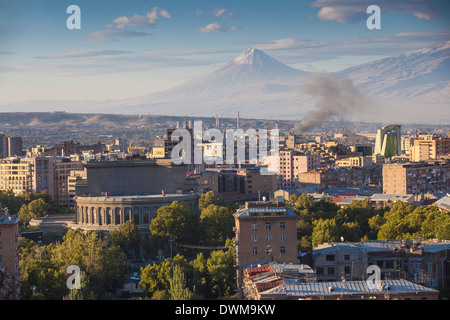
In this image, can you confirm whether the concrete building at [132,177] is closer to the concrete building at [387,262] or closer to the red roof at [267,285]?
Answer: the concrete building at [387,262]

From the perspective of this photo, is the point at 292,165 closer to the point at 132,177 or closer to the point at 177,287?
the point at 132,177

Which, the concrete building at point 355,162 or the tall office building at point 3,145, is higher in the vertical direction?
the tall office building at point 3,145

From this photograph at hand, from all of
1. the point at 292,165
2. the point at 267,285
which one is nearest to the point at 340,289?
the point at 267,285

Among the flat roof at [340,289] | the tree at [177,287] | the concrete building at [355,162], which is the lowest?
the tree at [177,287]

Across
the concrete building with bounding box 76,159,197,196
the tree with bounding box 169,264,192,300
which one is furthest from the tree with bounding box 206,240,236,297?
the concrete building with bounding box 76,159,197,196

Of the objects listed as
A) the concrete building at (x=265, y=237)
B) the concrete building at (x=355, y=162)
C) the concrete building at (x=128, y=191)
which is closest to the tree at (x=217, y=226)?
the concrete building at (x=128, y=191)

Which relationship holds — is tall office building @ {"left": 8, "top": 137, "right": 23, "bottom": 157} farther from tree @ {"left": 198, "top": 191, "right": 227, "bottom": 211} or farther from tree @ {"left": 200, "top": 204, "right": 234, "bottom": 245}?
tree @ {"left": 200, "top": 204, "right": 234, "bottom": 245}
